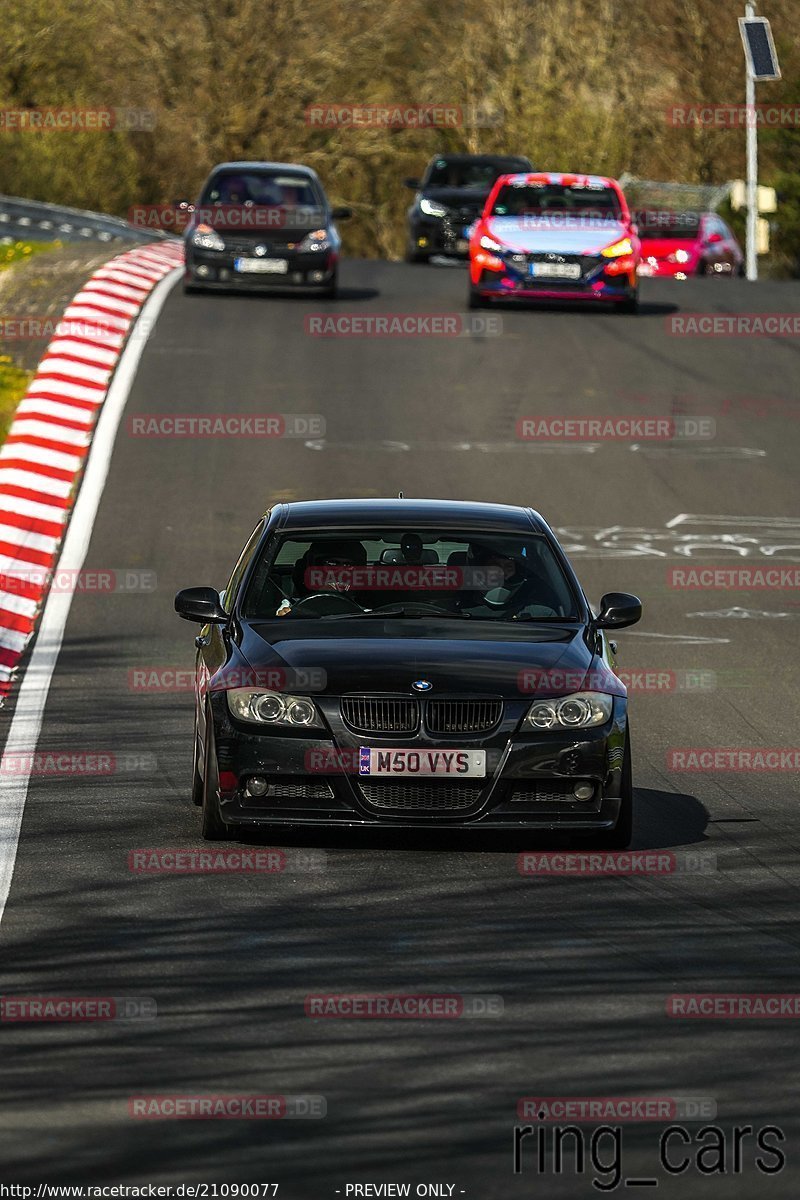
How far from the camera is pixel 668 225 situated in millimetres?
42625

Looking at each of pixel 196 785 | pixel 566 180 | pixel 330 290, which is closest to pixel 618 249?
pixel 566 180

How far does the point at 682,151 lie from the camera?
213 ft

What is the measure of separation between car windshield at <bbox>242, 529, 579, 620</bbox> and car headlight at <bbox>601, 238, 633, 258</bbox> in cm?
2004

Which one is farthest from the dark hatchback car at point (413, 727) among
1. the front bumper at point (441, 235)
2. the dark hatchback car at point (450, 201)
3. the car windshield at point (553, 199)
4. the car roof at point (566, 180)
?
the front bumper at point (441, 235)

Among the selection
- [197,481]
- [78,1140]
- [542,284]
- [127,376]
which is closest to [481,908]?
[78,1140]

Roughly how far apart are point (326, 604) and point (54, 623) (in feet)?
20.0

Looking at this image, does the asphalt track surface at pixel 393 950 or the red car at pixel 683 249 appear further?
the red car at pixel 683 249

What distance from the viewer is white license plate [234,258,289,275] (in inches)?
1216

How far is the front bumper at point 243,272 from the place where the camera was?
30.8 metres

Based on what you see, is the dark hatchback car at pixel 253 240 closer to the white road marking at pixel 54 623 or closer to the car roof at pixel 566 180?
the white road marking at pixel 54 623

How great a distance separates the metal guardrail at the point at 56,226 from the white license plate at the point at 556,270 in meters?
10.6

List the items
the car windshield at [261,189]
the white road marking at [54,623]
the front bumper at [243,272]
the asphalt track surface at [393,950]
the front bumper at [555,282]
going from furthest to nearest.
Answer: the car windshield at [261,189] < the front bumper at [243,272] < the front bumper at [555,282] < the white road marking at [54,623] < the asphalt track surface at [393,950]

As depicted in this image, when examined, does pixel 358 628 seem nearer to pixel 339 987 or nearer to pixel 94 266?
pixel 339 987

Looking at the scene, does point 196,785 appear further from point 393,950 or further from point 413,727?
point 393,950
